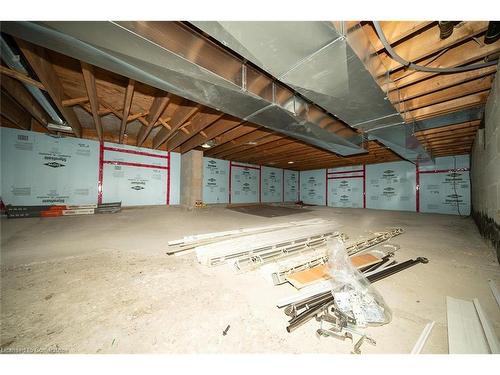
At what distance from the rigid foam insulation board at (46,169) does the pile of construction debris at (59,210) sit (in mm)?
383

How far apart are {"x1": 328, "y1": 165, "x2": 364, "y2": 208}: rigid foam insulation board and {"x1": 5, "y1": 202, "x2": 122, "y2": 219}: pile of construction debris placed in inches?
431

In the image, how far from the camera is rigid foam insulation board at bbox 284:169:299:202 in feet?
40.9

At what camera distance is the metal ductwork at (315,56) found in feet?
4.32

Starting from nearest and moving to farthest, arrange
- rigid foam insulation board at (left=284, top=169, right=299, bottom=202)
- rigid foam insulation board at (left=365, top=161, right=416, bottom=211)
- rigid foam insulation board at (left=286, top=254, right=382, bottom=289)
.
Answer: rigid foam insulation board at (left=286, top=254, right=382, bottom=289) → rigid foam insulation board at (left=365, top=161, right=416, bottom=211) → rigid foam insulation board at (left=284, top=169, right=299, bottom=202)

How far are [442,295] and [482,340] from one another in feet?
1.82

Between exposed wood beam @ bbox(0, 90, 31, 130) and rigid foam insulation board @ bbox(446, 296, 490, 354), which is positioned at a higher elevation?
exposed wood beam @ bbox(0, 90, 31, 130)

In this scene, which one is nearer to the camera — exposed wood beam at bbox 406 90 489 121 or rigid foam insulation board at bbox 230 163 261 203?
exposed wood beam at bbox 406 90 489 121

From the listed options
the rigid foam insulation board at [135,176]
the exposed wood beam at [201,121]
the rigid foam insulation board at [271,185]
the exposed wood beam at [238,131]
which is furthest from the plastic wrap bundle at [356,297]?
the rigid foam insulation board at [271,185]

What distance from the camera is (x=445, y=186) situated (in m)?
7.68

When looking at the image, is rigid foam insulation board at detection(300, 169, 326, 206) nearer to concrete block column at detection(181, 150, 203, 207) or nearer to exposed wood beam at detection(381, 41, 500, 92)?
concrete block column at detection(181, 150, 203, 207)

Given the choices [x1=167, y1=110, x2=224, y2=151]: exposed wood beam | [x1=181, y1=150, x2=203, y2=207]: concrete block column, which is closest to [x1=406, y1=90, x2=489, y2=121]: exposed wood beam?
[x1=167, y1=110, x2=224, y2=151]: exposed wood beam
